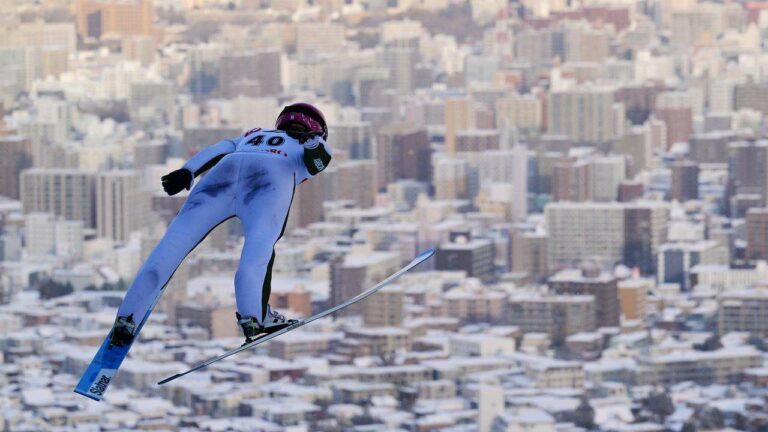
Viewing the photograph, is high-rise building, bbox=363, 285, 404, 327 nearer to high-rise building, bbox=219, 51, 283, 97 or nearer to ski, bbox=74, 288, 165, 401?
high-rise building, bbox=219, 51, 283, 97

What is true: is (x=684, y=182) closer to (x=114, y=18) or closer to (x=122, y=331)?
(x=114, y=18)

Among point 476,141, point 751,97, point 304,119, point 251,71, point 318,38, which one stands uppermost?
point 304,119

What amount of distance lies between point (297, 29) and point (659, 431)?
3292 cm

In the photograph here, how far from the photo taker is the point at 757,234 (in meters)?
39.7

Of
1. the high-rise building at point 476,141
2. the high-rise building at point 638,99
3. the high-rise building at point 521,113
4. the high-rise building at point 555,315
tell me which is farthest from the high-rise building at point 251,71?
the high-rise building at point 555,315

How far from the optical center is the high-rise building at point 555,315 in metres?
32.9

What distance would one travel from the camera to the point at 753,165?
44438 millimetres

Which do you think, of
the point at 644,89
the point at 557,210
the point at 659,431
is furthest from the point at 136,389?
the point at 644,89

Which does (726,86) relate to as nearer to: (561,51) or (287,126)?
(561,51)

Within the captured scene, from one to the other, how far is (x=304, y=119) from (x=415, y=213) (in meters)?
39.3

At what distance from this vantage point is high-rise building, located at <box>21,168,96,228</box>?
1645 inches

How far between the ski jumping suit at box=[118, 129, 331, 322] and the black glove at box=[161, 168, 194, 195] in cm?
2

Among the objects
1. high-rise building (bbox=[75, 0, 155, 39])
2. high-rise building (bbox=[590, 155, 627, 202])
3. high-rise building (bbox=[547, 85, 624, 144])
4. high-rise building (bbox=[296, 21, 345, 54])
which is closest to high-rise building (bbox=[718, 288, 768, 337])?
high-rise building (bbox=[590, 155, 627, 202])

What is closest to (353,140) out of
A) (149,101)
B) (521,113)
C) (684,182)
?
(521,113)
